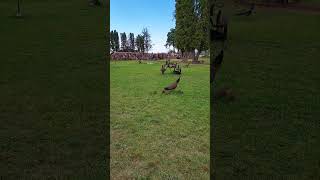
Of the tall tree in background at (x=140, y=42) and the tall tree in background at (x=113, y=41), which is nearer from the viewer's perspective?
the tall tree in background at (x=113, y=41)

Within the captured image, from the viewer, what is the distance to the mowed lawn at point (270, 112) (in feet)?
22.0

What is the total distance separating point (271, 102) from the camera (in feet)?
37.4

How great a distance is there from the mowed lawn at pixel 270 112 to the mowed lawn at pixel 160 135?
406 mm

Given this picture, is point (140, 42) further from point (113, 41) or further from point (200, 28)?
point (200, 28)

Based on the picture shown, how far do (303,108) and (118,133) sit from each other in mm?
5203

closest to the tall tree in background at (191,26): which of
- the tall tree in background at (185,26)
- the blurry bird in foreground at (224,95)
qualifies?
the tall tree in background at (185,26)

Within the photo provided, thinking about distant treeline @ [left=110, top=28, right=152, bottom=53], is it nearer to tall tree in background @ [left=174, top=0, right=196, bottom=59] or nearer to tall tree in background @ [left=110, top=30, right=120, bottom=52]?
tall tree in background @ [left=110, top=30, right=120, bottom=52]
